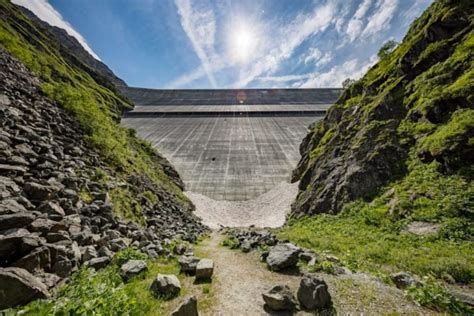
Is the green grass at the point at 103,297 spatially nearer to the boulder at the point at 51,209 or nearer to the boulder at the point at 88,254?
the boulder at the point at 88,254

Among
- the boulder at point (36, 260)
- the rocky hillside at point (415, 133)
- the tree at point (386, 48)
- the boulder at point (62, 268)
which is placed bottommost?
the boulder at point (62, 268)

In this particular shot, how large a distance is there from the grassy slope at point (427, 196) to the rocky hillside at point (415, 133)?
5 centimetres

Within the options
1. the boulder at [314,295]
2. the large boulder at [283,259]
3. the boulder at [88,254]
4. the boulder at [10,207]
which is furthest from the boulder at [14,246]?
the large boulder at [283,259]

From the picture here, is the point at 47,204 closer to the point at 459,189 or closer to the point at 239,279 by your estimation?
the point at 239,279

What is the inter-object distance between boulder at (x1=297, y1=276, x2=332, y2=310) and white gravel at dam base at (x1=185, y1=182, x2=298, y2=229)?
1561cm

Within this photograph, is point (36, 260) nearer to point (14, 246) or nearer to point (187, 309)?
point (14, 246)

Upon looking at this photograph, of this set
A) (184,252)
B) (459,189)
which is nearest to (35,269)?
(184,252)

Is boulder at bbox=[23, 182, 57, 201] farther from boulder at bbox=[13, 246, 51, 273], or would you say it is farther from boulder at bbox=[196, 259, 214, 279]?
boulder at bbox=[196, 259, 214, 279]

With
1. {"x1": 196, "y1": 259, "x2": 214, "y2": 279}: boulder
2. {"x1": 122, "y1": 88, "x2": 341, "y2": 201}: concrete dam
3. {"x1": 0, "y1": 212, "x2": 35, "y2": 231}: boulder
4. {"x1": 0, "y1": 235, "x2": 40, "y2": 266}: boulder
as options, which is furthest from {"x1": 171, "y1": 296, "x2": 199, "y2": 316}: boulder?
{"x1": 122, "y1": 88, "x2": 341, "y2": 201}: concrete dam

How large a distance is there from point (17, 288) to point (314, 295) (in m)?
5.15

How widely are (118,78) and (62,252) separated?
12522cm

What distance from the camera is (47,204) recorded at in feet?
18.7

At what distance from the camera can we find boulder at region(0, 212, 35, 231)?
438 cm

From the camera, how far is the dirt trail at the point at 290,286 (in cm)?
439
